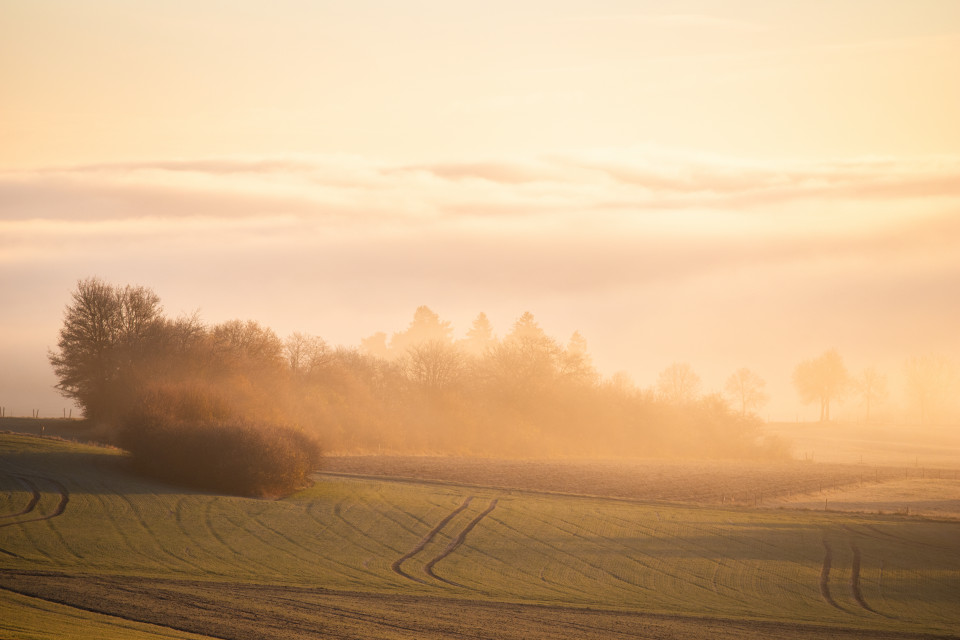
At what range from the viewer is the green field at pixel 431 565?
89.4 ft

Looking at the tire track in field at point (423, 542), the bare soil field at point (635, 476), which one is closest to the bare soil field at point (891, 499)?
the bare soil field at point (635, 476)

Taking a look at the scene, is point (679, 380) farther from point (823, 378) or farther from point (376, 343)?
point (376, 343)

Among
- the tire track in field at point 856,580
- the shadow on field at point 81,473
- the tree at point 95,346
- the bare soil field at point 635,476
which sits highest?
the tree at point 95,346

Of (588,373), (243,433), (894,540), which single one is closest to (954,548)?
(894,540)

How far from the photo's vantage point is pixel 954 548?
4681 cm

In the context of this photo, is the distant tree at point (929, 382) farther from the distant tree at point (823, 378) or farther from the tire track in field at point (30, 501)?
the tire track in field at point (30, 501)

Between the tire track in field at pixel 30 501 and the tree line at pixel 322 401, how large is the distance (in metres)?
8.51

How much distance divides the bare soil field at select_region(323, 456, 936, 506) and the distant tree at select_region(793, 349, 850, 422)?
84.3 m

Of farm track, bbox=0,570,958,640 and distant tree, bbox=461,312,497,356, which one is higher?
distant tree, bbox=461,312,497,356

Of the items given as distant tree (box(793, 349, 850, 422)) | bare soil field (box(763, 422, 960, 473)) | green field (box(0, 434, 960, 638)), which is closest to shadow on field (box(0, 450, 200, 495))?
green field (box(0, 434, 960, 638))

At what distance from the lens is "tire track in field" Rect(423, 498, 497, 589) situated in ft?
119

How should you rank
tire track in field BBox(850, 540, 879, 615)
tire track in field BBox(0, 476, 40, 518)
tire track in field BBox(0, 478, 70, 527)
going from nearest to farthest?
1. tire track in field BBox(850, 540, 879, 615)
2. tire track in field BBox(0, 478, 70, 527)
3. tire track in field BBox(0, 476, 40, 518)

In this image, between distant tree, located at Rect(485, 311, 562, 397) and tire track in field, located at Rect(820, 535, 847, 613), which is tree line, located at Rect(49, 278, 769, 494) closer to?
distant tree, located at Rect(485, 311, 562, 397)

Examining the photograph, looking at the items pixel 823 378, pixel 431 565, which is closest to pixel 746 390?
pixel 823 378
